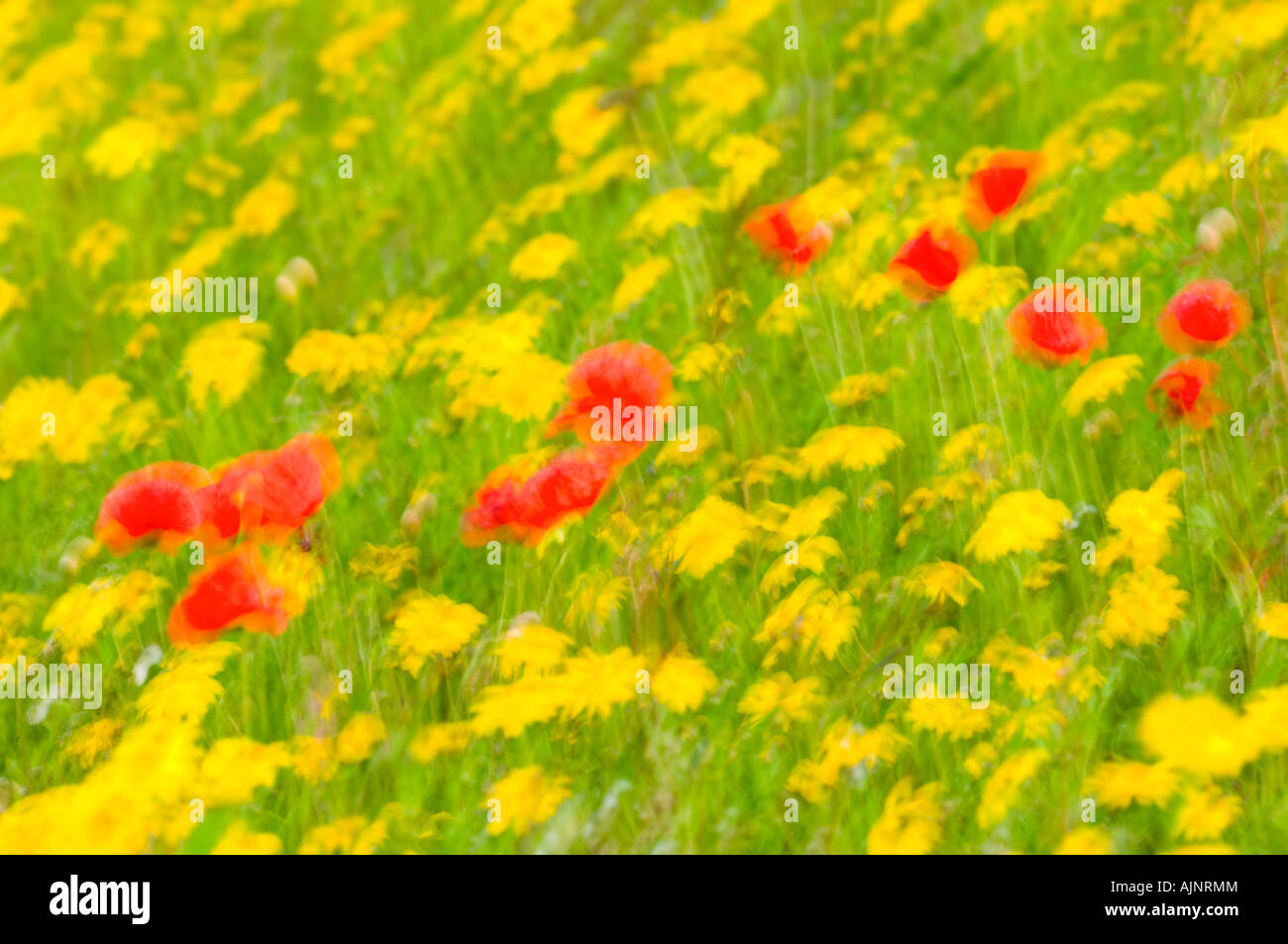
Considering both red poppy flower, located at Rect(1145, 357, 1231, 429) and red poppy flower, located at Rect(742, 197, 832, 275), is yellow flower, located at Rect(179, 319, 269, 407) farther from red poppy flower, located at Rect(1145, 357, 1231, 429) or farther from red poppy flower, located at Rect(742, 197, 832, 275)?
red poppy flower, located at Rect(1145, 357, 1231, 429)

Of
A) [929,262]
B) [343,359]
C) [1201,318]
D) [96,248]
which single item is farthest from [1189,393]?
[96,248]

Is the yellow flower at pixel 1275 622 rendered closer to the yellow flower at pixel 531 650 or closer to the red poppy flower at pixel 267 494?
the yellow flower at pixel 531 650

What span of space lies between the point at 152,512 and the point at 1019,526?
122cm

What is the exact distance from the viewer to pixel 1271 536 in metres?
2.31

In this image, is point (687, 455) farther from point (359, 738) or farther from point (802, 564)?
point (359, 738)

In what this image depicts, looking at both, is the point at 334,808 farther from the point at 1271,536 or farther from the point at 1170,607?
the point at 1271,536

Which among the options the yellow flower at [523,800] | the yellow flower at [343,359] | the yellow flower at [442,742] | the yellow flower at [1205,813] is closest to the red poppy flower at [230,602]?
the yellow flower at [442,742]

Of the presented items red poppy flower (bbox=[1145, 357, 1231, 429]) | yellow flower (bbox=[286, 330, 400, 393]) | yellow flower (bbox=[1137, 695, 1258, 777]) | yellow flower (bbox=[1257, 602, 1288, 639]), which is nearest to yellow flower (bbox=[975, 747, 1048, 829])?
yellow flower (bbox=[1137, 695, 1258, 777])

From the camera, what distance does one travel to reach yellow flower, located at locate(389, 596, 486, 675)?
7.59 feet

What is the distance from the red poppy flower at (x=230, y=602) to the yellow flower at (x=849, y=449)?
2.68 feet

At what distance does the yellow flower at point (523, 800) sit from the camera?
212 centimetres

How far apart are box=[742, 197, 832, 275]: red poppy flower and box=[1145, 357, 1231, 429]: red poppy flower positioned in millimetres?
601

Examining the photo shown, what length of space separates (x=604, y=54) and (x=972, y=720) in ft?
6.76
